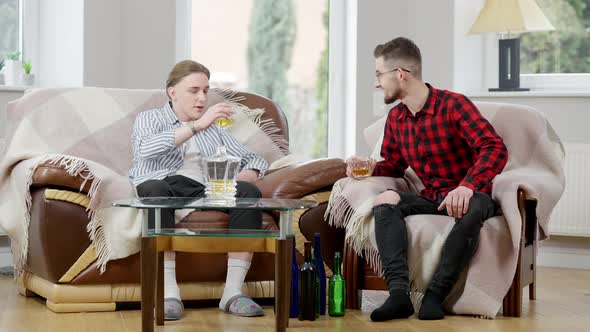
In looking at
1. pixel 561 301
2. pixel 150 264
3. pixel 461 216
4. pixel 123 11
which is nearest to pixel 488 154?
pixel 461 216

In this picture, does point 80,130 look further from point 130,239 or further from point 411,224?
point 411,224

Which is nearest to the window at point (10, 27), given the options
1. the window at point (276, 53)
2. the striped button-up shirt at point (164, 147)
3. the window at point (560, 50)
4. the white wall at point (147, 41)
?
the white wall at point (147, 41)

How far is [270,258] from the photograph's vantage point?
3645mm

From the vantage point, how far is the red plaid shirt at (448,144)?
3.45 m

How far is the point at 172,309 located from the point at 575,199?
2.66 metres

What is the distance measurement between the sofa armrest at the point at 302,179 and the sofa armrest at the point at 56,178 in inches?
27.8

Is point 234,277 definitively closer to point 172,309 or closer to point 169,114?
point 172,309

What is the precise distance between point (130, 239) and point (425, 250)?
1054 millimetres

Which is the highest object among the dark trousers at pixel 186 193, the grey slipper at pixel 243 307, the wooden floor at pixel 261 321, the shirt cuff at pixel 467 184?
the shirt cuff at pixel 467 184

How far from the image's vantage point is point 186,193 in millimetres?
3625

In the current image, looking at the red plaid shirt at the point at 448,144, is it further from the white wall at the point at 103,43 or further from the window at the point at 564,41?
the window at the point at 564,41

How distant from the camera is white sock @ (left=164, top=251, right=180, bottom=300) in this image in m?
3.38

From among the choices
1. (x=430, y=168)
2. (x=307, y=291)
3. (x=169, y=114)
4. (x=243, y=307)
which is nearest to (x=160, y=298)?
(x=243, y=307)

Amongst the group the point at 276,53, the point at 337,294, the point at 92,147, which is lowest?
the point at 337,294
